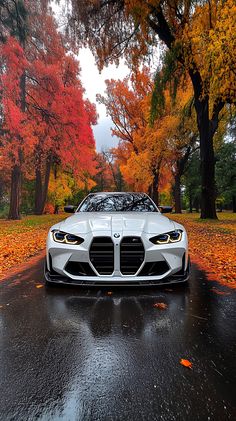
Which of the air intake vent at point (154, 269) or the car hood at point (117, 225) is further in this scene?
the car hood at point (117, 225)

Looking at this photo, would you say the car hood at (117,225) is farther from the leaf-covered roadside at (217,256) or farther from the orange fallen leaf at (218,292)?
the leaf-covered roadside at (217,256)

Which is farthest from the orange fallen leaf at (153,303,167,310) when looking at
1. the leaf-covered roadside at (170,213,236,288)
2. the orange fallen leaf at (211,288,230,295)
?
the leaf-covered roadside at (170,213,236,288)

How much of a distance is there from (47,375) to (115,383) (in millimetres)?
→ 498

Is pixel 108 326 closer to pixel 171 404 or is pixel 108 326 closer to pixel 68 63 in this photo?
pixel 171 404

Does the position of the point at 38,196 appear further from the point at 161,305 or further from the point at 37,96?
the point at 161,305

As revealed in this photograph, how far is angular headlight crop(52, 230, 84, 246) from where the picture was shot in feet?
12.1

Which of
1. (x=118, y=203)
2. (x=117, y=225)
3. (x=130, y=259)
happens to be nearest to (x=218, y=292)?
(x=130, y=259)

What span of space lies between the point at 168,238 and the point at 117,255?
0.74 metres

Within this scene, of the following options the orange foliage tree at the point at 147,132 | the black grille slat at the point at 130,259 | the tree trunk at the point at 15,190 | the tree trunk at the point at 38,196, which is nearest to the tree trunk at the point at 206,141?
the orange foliage tree at the point at 147,132

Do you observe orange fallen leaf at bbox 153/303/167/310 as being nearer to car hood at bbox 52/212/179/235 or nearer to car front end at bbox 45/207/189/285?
car front end at bbox 45/207/189/285

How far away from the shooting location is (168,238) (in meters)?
3.75

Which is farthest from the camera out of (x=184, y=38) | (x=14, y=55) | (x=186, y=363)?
(x=14, y=55)

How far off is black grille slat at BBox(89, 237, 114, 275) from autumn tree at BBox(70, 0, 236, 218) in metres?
7.64

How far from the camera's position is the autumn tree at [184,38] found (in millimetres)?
8617
